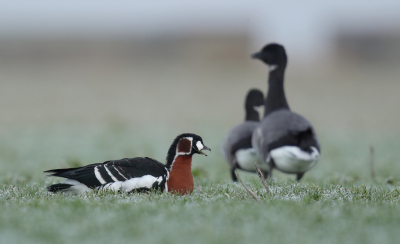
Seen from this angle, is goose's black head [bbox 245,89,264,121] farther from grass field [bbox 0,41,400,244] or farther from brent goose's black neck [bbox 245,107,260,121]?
grass field [bbox 0,41,400,244]

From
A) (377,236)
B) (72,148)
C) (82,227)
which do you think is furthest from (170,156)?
(72,148)

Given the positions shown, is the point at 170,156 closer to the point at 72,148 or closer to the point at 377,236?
the point at 377,236

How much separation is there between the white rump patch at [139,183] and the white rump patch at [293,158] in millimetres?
2802

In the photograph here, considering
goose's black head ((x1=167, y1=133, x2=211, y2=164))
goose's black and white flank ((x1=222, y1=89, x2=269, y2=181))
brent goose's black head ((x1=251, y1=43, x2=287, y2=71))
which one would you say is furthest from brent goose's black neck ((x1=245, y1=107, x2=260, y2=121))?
goose's black head ((x1=167, y1=133, x2=211, y2=164))

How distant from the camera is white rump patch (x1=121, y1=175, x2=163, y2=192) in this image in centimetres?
532

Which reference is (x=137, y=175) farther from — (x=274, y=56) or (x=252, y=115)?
(x=252, y=115)

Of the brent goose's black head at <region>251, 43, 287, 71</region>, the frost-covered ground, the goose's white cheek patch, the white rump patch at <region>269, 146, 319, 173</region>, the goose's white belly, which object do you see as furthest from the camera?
the brent goose's black head at <region>251, 43, 287, 71</region>

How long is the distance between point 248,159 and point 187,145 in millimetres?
3512

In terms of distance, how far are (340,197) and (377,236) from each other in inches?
66.1

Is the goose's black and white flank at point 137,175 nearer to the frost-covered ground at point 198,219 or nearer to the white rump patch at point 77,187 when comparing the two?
the white rump patch at point 77,187

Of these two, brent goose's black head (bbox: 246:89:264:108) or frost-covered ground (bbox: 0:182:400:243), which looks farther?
brent goose's black head (bbox: 246:89:264:108)

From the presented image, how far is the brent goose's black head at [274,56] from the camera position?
9.44 m

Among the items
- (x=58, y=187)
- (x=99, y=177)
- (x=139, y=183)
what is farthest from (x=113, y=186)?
(x=58, y=187)

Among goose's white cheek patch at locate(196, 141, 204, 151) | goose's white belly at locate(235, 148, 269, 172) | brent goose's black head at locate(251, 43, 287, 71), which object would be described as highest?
brent goose's black head at locate(251, 43, 287, 71)
